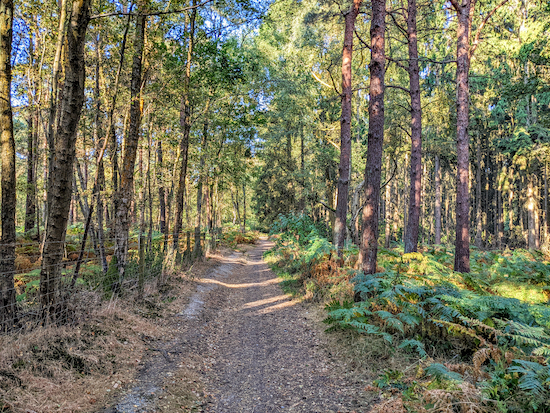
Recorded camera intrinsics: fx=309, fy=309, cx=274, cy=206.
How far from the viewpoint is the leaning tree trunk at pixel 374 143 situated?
6.70m

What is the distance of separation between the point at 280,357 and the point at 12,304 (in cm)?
412

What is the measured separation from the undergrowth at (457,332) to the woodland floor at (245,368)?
1.98ft

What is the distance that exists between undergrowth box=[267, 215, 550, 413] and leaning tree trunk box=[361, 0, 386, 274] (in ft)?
2.33

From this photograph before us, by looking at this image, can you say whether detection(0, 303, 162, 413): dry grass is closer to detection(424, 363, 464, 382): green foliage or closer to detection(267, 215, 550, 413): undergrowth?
detection(267, 215, 550, 413): undergrowth

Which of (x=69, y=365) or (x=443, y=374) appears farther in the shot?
(x=69, y=365)

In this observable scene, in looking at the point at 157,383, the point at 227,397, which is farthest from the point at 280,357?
the point at 157,383

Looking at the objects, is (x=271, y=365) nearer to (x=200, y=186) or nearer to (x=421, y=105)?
(x=200, y=186)

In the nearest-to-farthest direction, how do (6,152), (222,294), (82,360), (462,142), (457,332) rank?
(82,360) → (457,332) → (6,152) → (462,142) → (222,294)

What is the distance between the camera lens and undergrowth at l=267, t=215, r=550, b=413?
287 centimetres

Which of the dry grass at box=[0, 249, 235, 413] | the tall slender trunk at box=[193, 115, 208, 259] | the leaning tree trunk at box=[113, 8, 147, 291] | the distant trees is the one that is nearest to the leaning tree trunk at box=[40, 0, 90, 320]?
the dry grass at box=[0, 249, 235, 413]

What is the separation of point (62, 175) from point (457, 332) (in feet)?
20.0

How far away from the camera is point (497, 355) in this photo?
3.37 meters

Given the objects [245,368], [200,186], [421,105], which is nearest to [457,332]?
[245,368]

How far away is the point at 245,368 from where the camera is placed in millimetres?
5051
